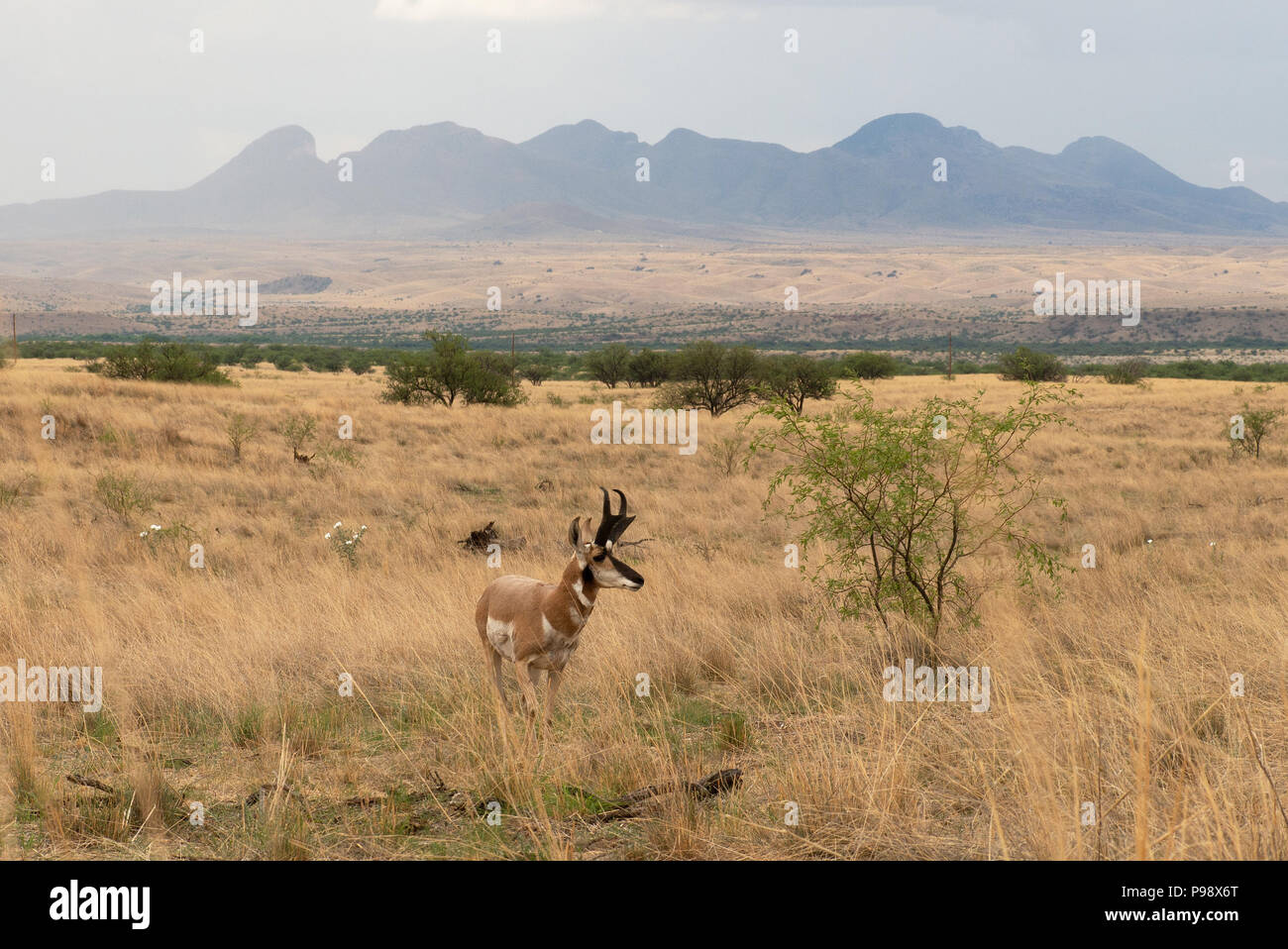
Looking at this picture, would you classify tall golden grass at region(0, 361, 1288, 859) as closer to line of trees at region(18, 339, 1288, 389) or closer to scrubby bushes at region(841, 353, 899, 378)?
line of trees at region(18, 339, 1288, 389)

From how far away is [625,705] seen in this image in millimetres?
6258

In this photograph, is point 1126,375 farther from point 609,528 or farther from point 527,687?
point 527,687

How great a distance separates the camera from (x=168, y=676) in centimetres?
653

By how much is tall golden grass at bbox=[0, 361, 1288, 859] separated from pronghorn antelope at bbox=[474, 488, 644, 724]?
39 cm

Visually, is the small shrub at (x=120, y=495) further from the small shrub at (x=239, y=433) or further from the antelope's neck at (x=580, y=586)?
the antelope's neck at (x=580, y=586)

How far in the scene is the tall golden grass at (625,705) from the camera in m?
4.09

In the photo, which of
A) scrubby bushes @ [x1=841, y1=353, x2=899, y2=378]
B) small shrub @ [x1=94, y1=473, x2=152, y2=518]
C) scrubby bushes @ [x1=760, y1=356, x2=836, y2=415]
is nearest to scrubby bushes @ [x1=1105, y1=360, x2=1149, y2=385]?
scrubby bushes @ [x1=841, y1=353, x2=899, y2=378]

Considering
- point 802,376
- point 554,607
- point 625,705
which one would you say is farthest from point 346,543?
point 802,376

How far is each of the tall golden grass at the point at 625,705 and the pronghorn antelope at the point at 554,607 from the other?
387 mm

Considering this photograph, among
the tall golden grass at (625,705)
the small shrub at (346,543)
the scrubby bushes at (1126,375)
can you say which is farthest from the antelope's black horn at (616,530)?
the scrubby bushes at (1126,375)

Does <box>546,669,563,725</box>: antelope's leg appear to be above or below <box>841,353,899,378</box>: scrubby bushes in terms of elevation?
below

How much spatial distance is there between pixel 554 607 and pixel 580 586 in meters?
0.20

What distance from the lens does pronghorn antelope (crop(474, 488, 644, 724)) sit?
487 centimetres

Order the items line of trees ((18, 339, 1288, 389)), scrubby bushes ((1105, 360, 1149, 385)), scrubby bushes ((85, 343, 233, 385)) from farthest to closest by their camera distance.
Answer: line of trees ((18, 339, 1288, 389))
scrubby bushes ((1105, 360, 1149, 385))
scrubby bushes ((85, 343, 233, 385))
